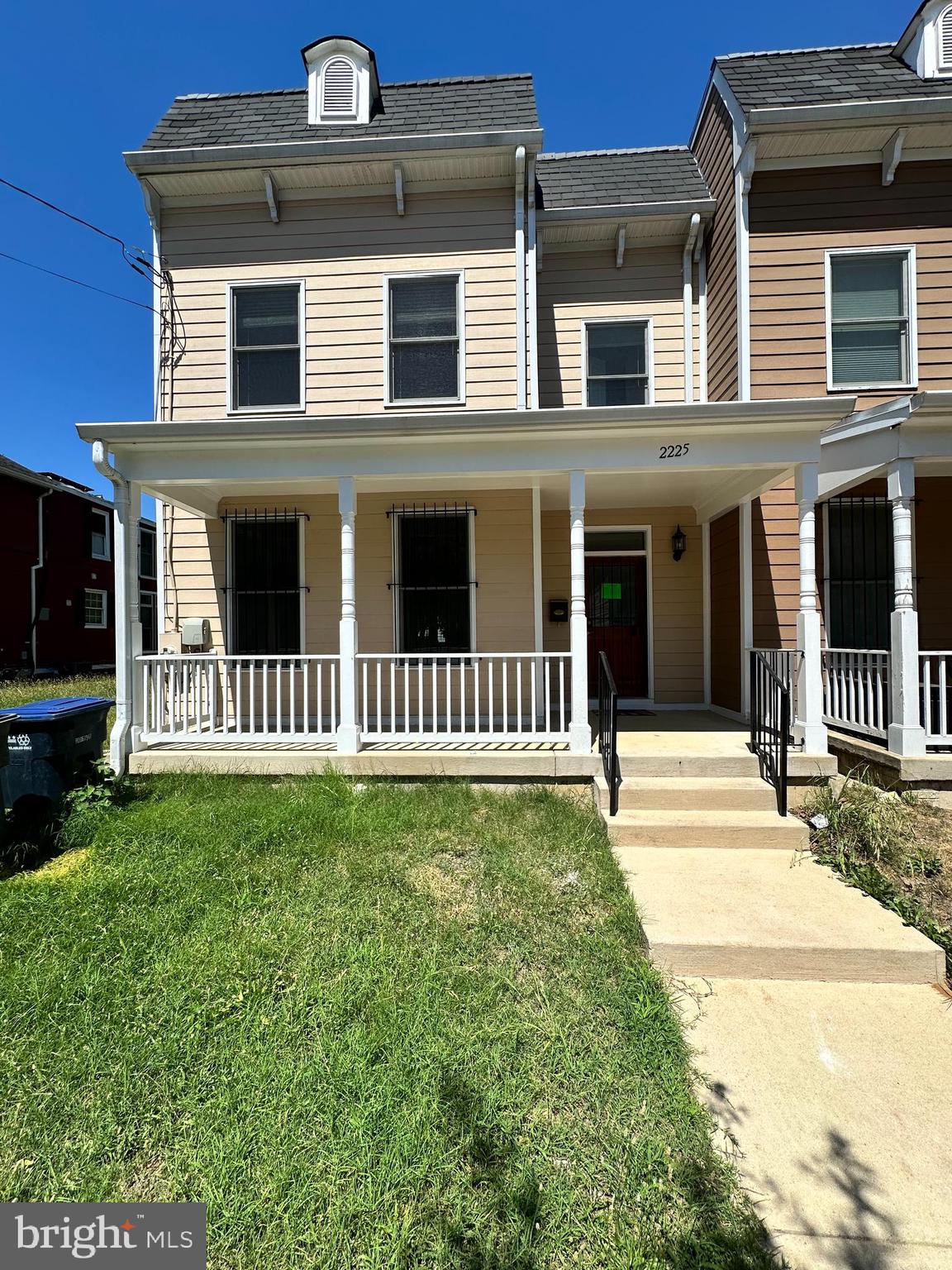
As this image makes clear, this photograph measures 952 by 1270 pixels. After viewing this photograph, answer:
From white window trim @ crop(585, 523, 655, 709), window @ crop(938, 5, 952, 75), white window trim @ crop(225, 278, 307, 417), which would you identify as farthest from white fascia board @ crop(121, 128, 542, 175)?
window @ crop(938, 5, 952, 75)

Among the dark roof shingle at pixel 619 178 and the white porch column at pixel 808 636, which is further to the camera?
the dark roof shingle at pixel 619 178

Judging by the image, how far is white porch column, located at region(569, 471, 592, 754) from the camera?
4949mm

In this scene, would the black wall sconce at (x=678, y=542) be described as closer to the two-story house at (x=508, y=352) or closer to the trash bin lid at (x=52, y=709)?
the two-story house at (x=508, y=352)

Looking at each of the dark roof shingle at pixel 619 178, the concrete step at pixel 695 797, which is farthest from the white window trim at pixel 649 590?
the dark roof shingle at pixel 619 178

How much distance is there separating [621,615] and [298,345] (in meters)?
5.07

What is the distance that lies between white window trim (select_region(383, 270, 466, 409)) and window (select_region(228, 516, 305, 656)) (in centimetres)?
181

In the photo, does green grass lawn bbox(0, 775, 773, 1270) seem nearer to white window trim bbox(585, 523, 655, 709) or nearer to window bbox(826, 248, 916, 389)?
white window trim bbox(585, 523, 655, 709)

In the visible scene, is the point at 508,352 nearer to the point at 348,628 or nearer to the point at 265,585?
the point at 348,628

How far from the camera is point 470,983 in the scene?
2570mm

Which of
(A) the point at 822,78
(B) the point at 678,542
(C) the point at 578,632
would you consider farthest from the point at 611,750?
(A) the point at 822,78

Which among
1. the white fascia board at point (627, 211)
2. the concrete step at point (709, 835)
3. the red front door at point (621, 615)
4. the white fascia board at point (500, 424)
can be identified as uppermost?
the white fascia board at point (627, 211)

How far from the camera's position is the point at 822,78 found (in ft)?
22.1

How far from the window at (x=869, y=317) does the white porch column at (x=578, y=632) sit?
3723 millimetres

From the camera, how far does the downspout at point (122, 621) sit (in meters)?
5.26
